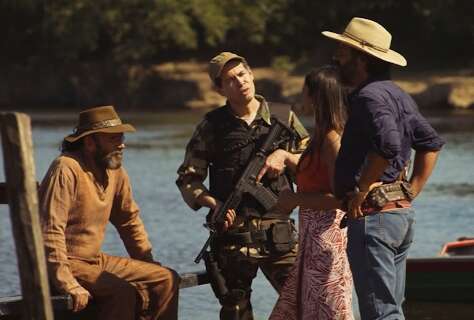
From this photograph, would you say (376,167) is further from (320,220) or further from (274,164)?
(274,164)

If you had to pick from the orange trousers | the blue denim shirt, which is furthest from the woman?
the orange trousers

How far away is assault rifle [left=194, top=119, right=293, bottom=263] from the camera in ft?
27.3

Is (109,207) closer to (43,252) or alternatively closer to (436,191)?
(43,252)

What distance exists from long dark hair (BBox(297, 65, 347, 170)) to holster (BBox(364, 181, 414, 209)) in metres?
0.54

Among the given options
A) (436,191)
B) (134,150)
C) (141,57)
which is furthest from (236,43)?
(436,191)

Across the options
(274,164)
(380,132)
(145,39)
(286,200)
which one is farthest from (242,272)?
(145,39)

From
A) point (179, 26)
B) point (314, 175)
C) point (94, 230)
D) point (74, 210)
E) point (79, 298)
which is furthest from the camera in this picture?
point (179, 26)

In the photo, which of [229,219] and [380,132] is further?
[229,219]

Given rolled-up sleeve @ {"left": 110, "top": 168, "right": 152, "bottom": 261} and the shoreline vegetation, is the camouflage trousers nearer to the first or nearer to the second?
rolled-up sleeve @ {"left": 110, "top": 168, "right": 152, "bottom": 261}

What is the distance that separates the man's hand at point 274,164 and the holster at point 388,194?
1.34 meters

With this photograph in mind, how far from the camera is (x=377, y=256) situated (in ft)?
23.1

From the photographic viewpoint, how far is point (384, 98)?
6992mm

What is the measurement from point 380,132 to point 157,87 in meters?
54.8

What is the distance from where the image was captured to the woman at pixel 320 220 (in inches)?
296
